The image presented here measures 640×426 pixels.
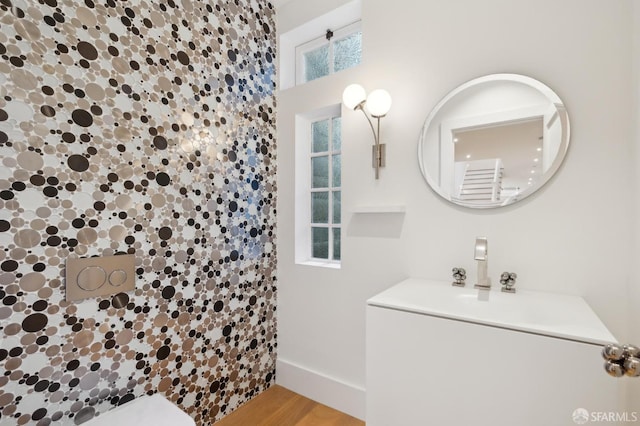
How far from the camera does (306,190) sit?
7.20ft

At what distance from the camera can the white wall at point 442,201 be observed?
1224 mm

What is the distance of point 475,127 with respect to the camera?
1481 mm

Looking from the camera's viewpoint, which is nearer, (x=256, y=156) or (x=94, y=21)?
(x=94, y=21)

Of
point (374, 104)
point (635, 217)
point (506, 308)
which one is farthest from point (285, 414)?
point (635, 217)

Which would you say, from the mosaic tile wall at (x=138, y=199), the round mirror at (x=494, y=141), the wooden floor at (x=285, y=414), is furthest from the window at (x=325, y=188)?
the wooden floor at (x=285, y=414)

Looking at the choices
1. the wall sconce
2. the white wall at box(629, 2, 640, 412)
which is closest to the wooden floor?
the white wall at box(629, 2, 640, 412)

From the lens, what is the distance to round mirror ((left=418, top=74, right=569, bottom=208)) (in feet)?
4.34

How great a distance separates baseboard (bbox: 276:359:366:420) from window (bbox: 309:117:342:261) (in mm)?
744

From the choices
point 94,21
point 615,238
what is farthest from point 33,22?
point 615,238

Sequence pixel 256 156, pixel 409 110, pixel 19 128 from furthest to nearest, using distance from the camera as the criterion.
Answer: pixel 256 156
pixel 409 110
pixel 19 128

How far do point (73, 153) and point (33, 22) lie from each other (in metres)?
0.47

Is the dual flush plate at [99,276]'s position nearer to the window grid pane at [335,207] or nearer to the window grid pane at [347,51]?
the window grid pane at [335,207]

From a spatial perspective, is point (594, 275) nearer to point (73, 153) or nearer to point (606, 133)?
point (606, 133)

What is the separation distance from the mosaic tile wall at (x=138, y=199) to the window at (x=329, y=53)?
0.88ft
